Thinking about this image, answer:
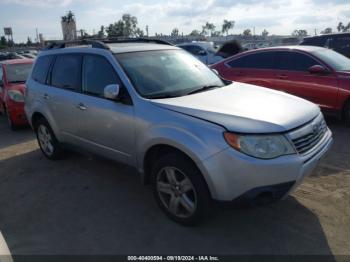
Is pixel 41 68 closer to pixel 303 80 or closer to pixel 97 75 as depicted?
pixel 97 75

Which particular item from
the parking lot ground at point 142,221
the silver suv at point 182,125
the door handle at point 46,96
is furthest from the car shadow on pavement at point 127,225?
the door handle at point 46,96

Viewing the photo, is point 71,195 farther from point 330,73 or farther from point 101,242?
point 330,73

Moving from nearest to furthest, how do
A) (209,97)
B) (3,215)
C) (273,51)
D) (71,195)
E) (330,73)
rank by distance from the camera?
(209,97)
(3,215)
(71,195)
(330,73)
(273,51)

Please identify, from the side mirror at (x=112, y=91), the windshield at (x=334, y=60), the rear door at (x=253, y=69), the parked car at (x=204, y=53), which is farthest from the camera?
the parked car at (x=204, y=53)

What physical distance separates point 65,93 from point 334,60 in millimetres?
5125

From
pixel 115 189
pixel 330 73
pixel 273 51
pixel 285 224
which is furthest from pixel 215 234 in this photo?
pixel 273 51

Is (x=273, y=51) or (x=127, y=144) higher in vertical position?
(x=273, y=51)

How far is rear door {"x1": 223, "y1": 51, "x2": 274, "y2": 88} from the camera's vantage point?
772 centimetres

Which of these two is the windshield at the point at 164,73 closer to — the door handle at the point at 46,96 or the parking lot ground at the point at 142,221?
the parking lot ground at the point at 142,221

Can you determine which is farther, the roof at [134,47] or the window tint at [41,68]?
the window tint at [41,68]

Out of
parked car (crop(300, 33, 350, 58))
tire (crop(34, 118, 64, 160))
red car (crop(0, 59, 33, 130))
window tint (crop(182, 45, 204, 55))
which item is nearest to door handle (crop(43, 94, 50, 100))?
tire (crop(34, 118, 64, 160))

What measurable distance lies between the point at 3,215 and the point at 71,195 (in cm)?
80

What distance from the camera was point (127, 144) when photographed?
406cm

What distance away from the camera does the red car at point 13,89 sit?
8.19 meters
